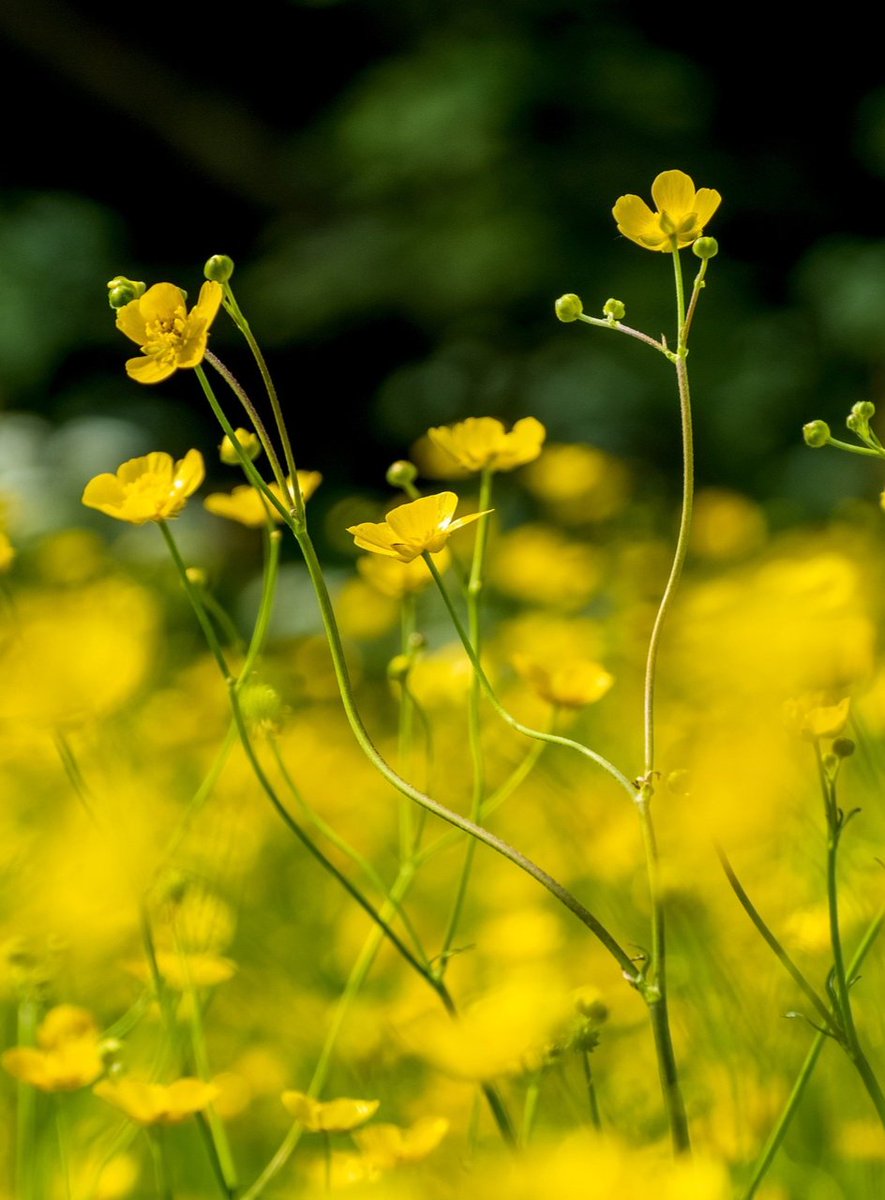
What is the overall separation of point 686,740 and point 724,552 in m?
0.83

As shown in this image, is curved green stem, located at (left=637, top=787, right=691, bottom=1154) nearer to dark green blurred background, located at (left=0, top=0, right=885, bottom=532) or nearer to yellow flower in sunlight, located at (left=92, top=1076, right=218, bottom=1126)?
yellow flower in sunlight, located at (left=92, top=1076, right=218, bottom=1126)

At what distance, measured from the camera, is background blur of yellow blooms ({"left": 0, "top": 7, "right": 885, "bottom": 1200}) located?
564 millimetres

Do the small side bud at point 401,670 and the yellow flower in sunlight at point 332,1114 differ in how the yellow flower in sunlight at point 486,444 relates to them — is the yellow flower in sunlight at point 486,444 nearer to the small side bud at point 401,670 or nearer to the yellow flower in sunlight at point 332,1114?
the small side bud at point 401,670

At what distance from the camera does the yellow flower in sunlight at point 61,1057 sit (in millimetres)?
521

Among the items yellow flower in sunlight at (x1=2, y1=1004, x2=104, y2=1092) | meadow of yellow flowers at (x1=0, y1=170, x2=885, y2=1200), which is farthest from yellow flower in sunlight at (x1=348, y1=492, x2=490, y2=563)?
yellow flower in sunlight at (x1=2, y1=1004, x2=104, y2=1092)

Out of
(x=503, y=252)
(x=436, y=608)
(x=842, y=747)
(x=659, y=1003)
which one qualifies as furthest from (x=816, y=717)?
(x=503, y=252)

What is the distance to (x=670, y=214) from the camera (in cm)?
47

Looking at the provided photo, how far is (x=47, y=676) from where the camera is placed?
2.05 feet

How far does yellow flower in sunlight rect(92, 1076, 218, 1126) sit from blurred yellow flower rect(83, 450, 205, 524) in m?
0.20

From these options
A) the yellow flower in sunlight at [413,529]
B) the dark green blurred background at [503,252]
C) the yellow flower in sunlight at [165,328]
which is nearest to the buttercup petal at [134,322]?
the yellow flower in sunlight at [165,328]

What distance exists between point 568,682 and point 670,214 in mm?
205

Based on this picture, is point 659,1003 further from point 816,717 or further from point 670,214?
point 670,214

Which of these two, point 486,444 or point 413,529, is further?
point 486,444

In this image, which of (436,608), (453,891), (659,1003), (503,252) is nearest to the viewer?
(659,1003)
